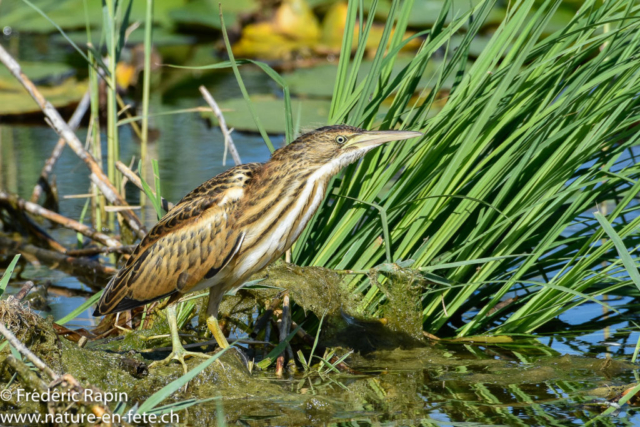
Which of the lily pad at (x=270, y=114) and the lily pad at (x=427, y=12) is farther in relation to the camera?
the lily pad at (x=427, y=12)

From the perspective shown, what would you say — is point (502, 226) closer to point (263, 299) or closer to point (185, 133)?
point (263, 299)

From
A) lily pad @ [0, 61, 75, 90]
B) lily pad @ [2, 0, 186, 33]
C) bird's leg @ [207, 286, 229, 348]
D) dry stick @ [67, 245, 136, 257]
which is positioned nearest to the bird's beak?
bird's leg @ [207, 286, 229, 348]

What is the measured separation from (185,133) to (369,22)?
227 inches

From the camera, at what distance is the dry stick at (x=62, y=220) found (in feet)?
17.4

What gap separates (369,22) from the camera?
3951 millimetres

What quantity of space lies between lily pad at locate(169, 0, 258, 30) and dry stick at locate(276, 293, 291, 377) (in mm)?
9145

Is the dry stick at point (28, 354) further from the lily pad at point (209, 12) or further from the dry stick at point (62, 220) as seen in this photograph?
the lily pad at point (209, 12)

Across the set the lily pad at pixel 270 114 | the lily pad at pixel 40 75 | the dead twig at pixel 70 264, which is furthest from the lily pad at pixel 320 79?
the dead twig at pixel 70 264

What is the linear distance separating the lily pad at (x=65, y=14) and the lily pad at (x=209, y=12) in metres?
0.40

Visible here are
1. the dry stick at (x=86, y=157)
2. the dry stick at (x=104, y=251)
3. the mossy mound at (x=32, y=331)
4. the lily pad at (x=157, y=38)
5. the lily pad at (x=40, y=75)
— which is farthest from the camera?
the lily pad at (x=157, y=38)

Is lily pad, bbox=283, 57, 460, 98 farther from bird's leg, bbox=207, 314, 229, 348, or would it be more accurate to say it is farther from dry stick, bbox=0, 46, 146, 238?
bird's leg, bbox=207, 314, 229, 348

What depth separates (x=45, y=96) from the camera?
9.38 metres

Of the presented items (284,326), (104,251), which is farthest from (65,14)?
(284,326)

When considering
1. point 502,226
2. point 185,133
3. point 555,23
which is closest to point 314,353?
point 502,226
